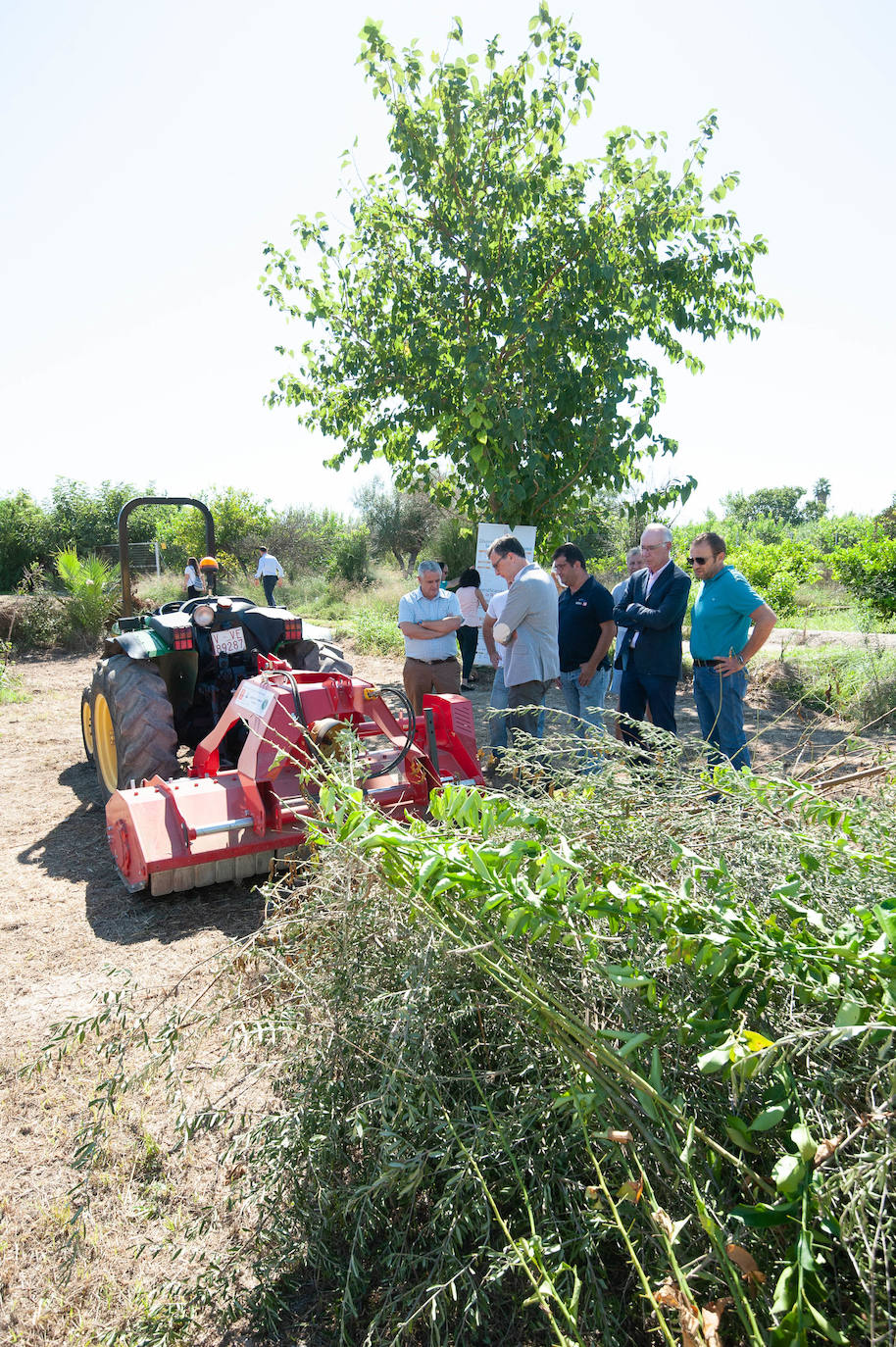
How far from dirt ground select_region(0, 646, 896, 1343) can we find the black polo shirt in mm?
1262

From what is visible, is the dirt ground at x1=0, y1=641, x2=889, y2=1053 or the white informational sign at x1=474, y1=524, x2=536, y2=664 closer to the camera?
the dirt ground at x1=0, y1=641, x2=889, y2=1053

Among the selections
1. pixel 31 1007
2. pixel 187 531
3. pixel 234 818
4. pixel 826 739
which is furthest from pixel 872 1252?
pixel 187 531

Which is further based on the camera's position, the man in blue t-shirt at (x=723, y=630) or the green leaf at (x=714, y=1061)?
the man in blue t-shirt at (x=723, y=630)

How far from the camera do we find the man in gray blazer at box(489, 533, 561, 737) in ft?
16.3

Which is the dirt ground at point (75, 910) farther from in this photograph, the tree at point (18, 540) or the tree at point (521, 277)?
the tree at point (18, 540)

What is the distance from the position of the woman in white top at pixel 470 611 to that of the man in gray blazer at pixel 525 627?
3.51 m

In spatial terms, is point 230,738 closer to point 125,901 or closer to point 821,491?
point 125,901

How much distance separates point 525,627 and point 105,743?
9.55 feet

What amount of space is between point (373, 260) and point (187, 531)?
660 inches

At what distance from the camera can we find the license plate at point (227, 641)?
18.4 feet

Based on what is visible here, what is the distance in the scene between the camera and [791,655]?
34.4 feet

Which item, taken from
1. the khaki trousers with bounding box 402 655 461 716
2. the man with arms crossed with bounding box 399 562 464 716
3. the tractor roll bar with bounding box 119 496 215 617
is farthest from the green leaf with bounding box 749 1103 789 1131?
the tractor roll bar with bounding box 119 496 215 617

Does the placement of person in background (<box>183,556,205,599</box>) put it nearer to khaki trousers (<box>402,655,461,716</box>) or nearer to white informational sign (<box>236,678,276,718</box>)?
khaki trousers (<box>402,655,461,716</box>)

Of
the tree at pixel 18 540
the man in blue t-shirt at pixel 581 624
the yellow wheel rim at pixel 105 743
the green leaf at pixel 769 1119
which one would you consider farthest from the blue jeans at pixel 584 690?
the tree at pixel 18 540
